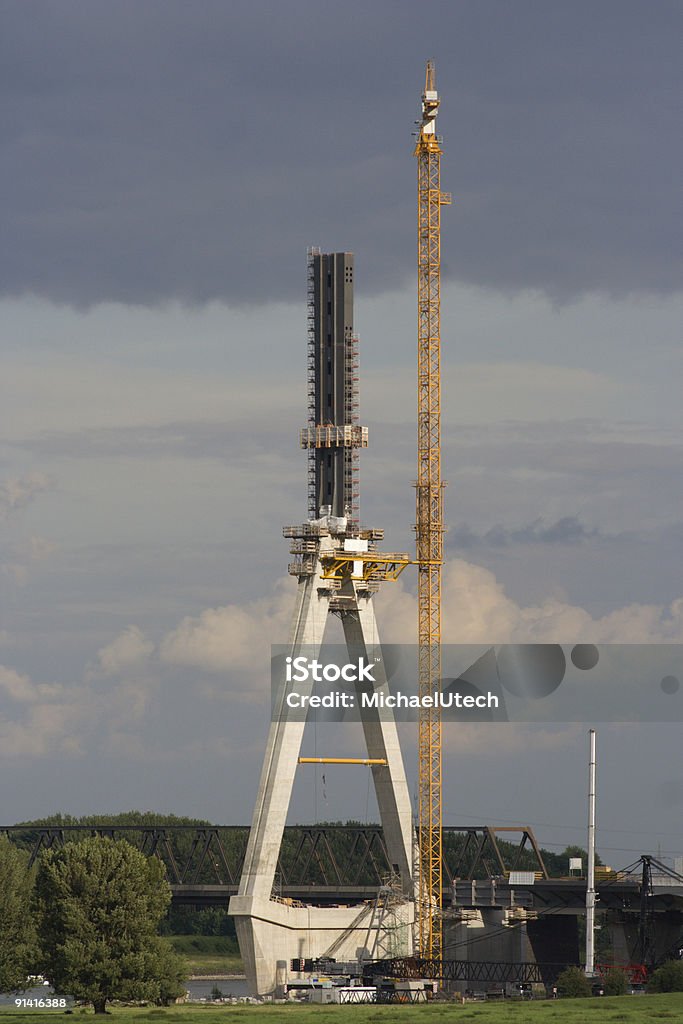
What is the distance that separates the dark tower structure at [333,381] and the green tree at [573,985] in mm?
37845

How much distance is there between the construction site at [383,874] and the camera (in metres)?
130

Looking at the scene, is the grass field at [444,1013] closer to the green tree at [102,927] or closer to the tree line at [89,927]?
the green tree at [102,927]

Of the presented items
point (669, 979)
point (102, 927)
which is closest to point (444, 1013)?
point (669, 979)

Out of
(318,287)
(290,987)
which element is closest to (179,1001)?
(290,987)

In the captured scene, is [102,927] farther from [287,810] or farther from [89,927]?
[287,810]

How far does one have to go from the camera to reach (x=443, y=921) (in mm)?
143250

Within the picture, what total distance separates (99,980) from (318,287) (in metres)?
57.4

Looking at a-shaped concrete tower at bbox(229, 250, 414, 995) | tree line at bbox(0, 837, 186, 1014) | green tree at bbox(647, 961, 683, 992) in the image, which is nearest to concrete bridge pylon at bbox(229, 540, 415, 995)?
a-shaped concrete tower at bbox(229, 250, 414, 995)

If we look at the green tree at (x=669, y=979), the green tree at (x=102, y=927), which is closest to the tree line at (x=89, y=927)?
the green tree at (x=102, y=927)

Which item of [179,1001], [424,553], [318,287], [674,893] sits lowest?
[179,1001]

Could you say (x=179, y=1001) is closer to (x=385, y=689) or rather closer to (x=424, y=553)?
(x=385, y=689)

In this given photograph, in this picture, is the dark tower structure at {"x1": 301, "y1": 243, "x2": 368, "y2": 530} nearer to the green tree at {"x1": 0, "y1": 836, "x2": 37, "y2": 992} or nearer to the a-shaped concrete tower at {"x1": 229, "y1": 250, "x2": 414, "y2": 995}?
the a-shaped concrete tower at {"x1": 229, "y1": 250, "x2": 414, "y2": 995}

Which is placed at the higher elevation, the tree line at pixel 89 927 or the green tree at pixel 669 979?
the tree line at pixel 89 927

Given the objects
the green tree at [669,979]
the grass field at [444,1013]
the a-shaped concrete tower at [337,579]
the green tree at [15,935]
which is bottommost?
the grass field at [444,1013]
